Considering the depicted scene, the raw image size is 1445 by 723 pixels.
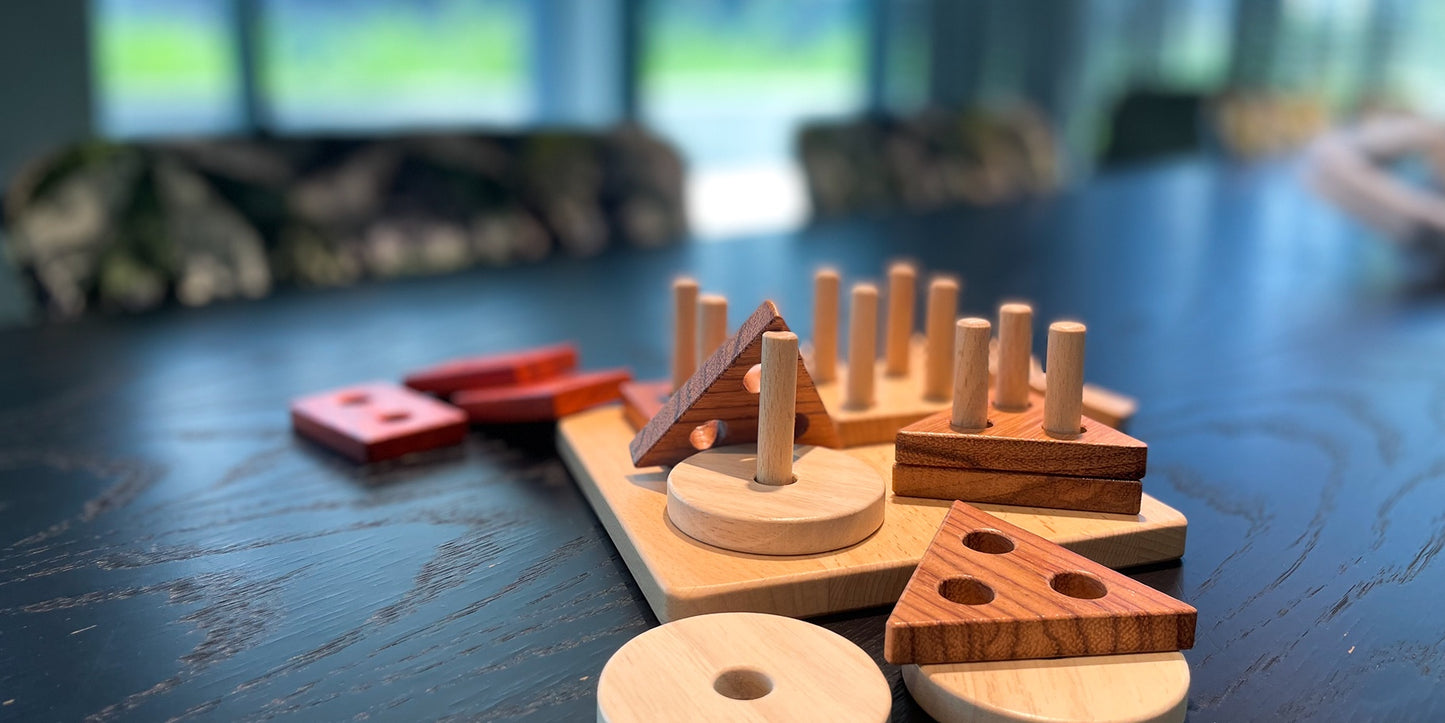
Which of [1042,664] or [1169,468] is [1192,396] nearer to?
[1169,468]

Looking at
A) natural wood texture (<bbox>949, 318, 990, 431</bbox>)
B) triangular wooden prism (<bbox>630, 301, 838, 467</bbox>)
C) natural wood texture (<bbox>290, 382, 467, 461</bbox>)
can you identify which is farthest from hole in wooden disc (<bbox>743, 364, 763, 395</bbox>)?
natural wood texture (<bbox>290, 382, 467, 461</bbox>)

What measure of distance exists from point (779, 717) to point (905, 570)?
15 centimetres

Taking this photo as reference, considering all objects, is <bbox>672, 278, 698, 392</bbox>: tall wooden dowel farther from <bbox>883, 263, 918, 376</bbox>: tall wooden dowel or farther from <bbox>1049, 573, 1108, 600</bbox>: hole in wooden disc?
<bbox>1049, 573, 1108, 600</bbox>: hole in wooden disc

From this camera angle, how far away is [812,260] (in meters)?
1.57

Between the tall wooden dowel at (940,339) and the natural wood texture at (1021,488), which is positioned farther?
the tall wooden dowel at (940,339)

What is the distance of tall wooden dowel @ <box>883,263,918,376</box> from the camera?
767 mm

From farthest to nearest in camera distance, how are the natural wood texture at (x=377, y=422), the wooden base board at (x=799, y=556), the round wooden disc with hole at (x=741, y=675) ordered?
the natural wood texture at (x=377, y=422) → the wooden base board at (x=799, y=556) → the round wooden disc with hole at (x=741, y=675)

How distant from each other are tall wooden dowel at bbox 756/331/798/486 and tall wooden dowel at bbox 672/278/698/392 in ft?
0.67

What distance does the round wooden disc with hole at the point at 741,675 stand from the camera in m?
0.37

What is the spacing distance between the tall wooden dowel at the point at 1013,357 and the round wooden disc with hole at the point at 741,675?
241 millimetres

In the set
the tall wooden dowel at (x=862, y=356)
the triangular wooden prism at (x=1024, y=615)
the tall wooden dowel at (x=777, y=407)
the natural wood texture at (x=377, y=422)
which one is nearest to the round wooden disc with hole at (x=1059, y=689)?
the triangular wooden prism at (x=1024, y=615)

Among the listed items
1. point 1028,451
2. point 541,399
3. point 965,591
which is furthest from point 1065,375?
point 541,399

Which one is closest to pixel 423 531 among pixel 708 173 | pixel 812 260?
pixel 812 260

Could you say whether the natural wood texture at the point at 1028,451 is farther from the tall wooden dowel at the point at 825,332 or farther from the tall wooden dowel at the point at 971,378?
the tall wooden dowel at the point at 825,332
